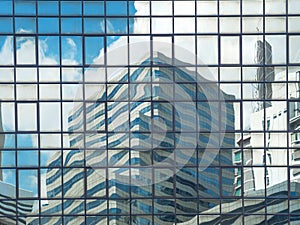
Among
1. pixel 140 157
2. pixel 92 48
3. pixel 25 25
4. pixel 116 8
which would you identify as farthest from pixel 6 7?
pixel 140 157

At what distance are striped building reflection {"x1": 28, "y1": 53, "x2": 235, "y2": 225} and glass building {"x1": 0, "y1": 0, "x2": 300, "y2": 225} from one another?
2cm

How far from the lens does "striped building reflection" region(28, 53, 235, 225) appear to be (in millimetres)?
7008

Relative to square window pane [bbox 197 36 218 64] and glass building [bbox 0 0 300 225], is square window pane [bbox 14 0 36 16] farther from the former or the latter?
square window pane [bbox 197 36 218 64]

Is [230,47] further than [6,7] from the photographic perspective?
Yes

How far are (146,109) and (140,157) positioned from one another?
2.95 ft

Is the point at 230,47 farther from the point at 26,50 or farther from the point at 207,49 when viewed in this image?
the point at 26,50

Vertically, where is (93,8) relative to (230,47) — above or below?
above

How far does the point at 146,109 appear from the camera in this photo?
23.0ft

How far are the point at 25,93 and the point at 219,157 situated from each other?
3799mm

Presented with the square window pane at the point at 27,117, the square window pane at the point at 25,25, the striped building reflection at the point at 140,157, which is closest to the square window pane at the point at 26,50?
the square window pane at the point at 25,25

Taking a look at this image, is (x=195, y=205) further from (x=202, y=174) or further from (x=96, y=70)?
(x=96, y=70)

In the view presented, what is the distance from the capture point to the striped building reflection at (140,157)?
7008mm

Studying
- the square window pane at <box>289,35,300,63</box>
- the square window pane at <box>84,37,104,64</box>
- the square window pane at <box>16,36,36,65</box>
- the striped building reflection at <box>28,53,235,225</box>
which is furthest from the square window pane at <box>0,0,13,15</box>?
the square window pane at <box>289,35,300,63</box>

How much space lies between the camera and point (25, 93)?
23.0 feet
